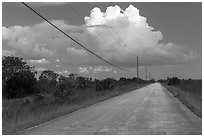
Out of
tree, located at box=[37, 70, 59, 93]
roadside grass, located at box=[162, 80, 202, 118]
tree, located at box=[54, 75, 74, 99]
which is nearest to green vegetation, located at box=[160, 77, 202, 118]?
roadside grass, located at box=[162, 80, 202, 118]

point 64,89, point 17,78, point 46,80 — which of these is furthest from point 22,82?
point 64,89

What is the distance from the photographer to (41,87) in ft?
248

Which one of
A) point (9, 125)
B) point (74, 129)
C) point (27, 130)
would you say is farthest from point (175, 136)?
point (9, 125)

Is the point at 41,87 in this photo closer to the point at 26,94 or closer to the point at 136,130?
the point at 26,94

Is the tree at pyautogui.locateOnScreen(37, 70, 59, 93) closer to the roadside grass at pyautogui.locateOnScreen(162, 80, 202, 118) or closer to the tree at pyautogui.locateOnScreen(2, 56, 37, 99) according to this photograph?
the tree at pyautogui.locateOnScreen(2, 56, 37, 99)

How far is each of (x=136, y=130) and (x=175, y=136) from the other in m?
1.70

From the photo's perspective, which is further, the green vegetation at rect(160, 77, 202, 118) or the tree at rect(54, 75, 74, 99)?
the tree at rect(54, 75, 74, 99)

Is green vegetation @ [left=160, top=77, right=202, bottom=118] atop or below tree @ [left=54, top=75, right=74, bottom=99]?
below

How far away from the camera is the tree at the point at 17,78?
65.8 metres

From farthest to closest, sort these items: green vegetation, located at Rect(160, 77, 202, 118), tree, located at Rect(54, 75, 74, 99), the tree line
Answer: the tree line < tree, located at Rect(54, 75, 74, 99) < green vegetation, located at Rect(160, 77, 202, 118)

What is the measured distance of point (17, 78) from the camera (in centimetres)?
6844

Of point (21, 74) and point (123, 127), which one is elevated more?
point (21, 74)

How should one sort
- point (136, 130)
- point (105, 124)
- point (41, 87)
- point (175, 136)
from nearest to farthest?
point (175, 136), point (136, 130), point (105, 124), point (41, 87)

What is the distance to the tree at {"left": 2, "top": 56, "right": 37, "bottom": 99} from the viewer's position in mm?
65750
